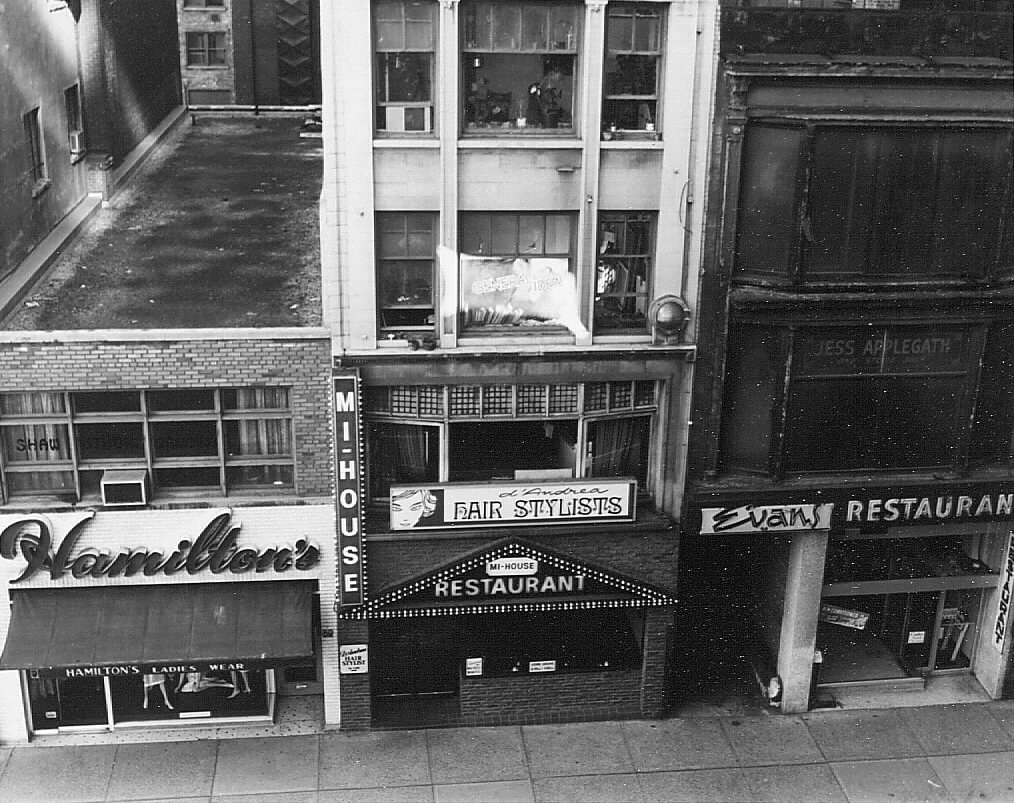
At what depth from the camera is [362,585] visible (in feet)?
71.4

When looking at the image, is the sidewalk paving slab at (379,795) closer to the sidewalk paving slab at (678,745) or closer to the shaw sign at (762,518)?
the sidewalk paving slab at (678,745)

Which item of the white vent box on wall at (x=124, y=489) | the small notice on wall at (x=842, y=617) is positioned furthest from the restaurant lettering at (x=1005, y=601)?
the white vent box on wall at (x=124, y=489)

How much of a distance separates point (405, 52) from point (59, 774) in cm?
1393

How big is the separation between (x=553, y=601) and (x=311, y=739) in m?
5.29

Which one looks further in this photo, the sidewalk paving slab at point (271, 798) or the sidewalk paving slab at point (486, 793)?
the sidewalk paving slab at point (486, 793)

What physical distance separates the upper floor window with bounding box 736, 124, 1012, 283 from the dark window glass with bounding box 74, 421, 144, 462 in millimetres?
10940

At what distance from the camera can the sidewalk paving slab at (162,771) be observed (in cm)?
2127

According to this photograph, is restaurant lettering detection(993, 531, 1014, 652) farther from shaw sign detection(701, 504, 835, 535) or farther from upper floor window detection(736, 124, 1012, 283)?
upper floor window detection(736, 124, 1012, 283)

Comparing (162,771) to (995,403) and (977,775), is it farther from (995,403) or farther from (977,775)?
(995,403)

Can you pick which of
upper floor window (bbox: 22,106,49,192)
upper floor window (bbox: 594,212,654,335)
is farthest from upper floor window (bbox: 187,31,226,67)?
upper floor window (bbox: 594,212,654,335)

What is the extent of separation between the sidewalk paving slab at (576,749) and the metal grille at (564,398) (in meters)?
6.31

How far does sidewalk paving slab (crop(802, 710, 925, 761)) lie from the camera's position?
22.8m

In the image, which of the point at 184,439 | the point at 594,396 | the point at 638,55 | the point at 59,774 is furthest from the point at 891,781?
the point at 59,774

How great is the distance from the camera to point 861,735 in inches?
918
